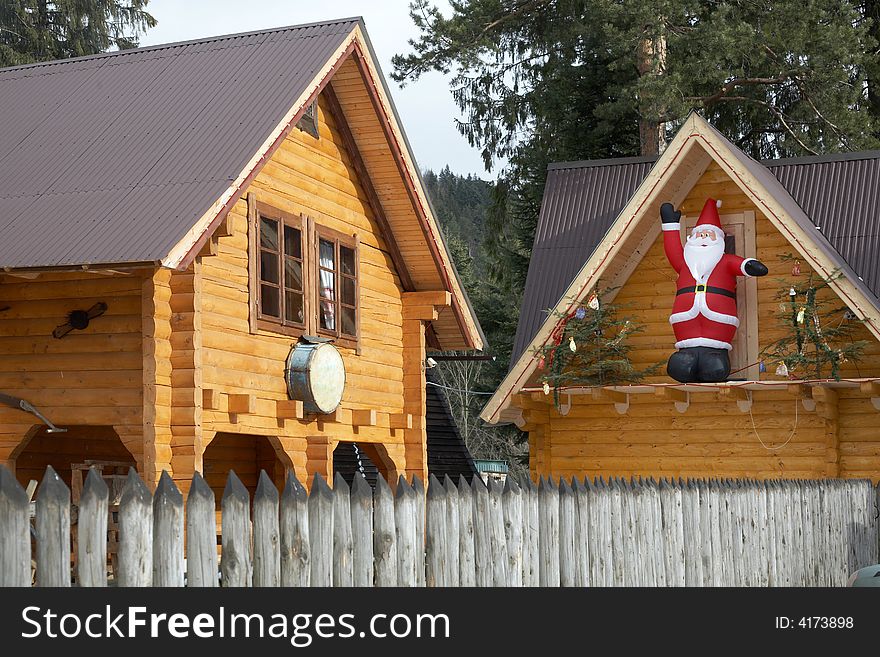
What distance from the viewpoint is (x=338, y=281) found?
16.7 meters

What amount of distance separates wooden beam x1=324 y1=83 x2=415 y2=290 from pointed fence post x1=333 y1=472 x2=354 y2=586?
1125 cm

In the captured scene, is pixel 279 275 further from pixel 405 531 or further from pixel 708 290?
pixel 405 531

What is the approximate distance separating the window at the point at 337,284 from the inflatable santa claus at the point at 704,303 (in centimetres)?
435

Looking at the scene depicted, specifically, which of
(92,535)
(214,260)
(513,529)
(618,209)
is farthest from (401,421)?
(92,535)

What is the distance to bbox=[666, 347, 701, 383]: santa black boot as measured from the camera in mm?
17859

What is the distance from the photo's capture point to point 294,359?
15.3m

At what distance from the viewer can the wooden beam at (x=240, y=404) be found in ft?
46.5

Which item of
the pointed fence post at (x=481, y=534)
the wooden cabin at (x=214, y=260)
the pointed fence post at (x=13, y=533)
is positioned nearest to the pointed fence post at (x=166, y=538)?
the pointed fence post at (x=13, y=533)

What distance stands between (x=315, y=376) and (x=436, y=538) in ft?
28.6

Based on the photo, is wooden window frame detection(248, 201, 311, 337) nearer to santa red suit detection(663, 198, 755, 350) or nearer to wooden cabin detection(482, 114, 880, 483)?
wooden cabin detection(482, 114, 880, 483)

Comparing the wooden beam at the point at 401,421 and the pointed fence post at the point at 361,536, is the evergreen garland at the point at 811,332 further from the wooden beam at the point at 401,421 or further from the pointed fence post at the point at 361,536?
the pointed fence post at the point at 361,536

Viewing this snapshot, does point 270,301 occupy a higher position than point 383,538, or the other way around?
point 270,301
